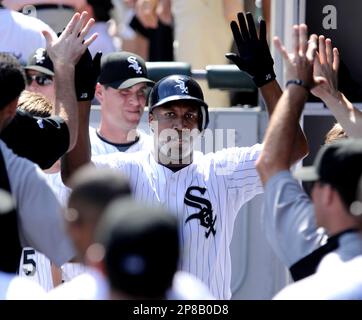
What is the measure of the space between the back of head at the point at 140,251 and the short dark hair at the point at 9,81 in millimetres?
1018

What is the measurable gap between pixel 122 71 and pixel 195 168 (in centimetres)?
123

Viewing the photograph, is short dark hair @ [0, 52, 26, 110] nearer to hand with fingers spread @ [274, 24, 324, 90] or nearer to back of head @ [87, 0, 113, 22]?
hand with fingers spread @ [274, 24, 324, 90]

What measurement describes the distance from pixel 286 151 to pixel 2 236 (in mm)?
979

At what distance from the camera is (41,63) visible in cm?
582

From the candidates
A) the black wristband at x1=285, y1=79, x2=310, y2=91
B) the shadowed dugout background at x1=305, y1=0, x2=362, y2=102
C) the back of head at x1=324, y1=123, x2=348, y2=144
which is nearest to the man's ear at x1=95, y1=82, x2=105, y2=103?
the shadowed dugout background at x1=305, y1=0, x2=362, y2=102

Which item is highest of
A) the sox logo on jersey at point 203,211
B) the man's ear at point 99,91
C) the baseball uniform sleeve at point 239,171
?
the man's ear at point 99,91

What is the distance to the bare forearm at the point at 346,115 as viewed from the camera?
457 centimetres

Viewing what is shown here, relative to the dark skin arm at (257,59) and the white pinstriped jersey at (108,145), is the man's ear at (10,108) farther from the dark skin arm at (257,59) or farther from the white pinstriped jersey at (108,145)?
the white pinstriped jersey at (108,145)

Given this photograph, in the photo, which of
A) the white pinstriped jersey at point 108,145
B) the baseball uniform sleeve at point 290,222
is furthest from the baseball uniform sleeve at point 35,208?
the white pinstriped jersey at point 108,145

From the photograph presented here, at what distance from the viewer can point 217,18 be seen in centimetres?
790

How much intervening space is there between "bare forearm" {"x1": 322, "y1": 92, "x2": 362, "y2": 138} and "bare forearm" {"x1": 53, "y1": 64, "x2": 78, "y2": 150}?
1.06 meters

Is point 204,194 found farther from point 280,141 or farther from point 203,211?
point 280,141
